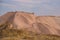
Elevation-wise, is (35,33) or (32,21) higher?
(32,21)

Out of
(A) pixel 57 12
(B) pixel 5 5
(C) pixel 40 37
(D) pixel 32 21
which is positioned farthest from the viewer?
(B) pixel 5 5

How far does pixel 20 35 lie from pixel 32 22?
0.82ft

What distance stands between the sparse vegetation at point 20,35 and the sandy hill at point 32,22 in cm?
7

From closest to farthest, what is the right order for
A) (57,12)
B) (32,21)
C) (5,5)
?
(32,21) < (57,12) < (5,5)

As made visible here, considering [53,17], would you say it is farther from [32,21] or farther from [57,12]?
[32,21]

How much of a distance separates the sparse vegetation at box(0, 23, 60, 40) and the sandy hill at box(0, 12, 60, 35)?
0.07m

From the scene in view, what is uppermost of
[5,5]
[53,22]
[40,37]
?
A: [5,5]

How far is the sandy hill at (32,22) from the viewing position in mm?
1661

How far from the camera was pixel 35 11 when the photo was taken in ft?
6.29

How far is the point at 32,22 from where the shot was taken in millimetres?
1723

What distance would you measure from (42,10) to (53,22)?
238 mm

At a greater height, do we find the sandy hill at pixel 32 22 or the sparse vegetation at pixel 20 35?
the sandy hill at pixel 32 22

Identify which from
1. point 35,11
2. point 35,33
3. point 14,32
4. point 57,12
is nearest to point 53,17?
point 57,12

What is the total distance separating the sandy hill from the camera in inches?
65.4
